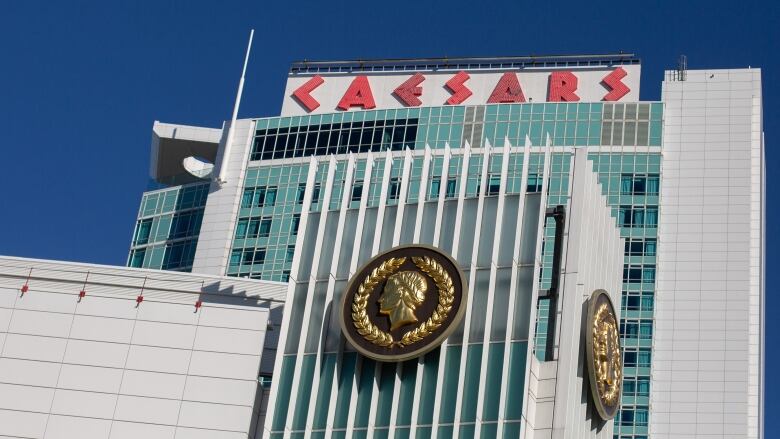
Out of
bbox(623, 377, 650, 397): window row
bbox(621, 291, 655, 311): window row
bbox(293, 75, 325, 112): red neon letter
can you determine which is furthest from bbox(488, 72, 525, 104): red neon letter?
bbox(623, 377, 650, 397): window row

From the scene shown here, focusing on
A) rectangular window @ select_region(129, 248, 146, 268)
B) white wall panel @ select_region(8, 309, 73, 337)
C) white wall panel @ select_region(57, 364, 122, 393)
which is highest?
rectangular window @ select_region(129, 248, 146, 268)

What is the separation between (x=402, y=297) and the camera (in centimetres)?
6544

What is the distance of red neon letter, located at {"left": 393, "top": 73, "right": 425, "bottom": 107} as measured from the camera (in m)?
126

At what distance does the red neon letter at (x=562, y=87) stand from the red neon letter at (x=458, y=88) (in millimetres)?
7050

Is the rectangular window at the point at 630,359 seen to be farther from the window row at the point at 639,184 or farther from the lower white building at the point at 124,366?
the lower white building at the point at 124,366

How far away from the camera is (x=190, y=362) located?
7031cm

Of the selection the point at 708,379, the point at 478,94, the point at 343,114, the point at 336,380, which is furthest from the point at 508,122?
the point at 336,380

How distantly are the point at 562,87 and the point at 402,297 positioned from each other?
202 ft

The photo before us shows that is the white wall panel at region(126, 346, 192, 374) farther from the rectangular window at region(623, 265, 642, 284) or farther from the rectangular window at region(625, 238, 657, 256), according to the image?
the rectangular window at region(625, 238, 657, 256)

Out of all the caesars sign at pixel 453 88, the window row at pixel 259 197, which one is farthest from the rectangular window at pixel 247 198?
the caesars sign at pixel 453 88

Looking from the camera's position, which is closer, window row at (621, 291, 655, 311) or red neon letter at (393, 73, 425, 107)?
window row at (621, 291, 655, 311)

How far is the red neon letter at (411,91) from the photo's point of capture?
125938 mm

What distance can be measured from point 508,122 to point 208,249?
2690 centimetres

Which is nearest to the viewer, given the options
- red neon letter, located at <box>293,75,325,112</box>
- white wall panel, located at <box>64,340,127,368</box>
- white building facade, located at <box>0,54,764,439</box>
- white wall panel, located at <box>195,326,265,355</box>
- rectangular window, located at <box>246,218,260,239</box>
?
Result: white building facade, located at <box>0,54,764,439</box>
